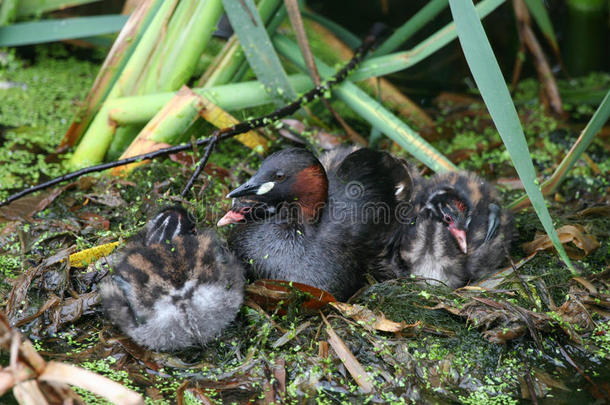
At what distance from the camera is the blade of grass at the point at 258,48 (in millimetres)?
4090

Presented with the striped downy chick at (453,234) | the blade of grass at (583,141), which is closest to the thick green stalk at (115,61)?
the striped downy chick at (453,234)

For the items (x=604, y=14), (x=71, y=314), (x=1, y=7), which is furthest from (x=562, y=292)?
(x=1, y=7)

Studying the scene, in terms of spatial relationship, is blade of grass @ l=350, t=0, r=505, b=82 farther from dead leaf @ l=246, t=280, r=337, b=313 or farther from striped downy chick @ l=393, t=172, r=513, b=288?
dead leaf @ l=246, t=280, r=337, b=313

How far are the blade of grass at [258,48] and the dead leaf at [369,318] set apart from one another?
1.58m

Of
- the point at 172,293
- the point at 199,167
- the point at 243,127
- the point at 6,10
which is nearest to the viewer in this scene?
the point at 172,293

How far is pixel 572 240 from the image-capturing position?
155 inches

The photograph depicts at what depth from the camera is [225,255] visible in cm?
342

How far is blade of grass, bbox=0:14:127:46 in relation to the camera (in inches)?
194

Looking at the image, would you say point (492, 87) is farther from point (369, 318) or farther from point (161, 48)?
point (161, 48)

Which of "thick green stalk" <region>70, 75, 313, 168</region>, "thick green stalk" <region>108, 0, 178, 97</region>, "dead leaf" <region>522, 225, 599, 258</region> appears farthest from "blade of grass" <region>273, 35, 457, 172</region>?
"thick green stalk" <region>108, 0, 178, 97</region>

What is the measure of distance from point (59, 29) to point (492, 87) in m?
3.25

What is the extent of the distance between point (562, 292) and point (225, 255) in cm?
182

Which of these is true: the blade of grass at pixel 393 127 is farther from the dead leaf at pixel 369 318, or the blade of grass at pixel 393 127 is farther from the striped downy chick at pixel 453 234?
the dead leaf at pixel 369 318

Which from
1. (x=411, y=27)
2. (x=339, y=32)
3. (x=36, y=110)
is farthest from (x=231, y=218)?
(x=36, y=110)
